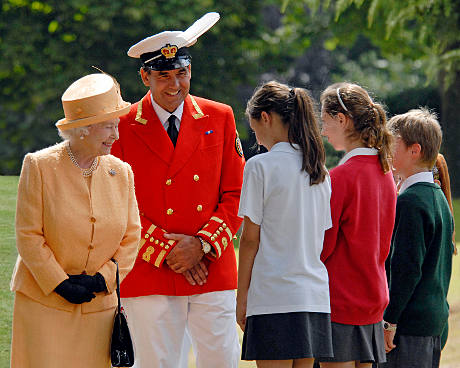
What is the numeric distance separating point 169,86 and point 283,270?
3.86ft

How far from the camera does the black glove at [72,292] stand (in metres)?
3.49

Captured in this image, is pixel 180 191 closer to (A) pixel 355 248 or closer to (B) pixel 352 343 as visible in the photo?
(A) pixel 355 248

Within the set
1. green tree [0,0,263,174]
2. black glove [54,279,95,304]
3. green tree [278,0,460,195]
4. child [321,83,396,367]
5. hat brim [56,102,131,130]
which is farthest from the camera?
green tree [0,0,263,174]

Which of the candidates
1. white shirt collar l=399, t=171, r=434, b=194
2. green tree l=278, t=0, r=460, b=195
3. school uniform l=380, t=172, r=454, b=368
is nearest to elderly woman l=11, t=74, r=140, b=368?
school uniform l=380, t=172, r=454, b=368

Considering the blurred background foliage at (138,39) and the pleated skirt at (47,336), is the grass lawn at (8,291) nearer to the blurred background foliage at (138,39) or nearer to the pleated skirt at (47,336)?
the pleated skirt at (47,336)

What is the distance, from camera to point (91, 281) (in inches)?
141

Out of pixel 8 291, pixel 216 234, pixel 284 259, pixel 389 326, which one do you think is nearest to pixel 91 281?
pixel 284 259

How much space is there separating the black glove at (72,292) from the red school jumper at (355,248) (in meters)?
1.14

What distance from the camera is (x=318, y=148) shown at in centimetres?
391

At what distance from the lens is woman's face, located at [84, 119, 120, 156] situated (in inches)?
143

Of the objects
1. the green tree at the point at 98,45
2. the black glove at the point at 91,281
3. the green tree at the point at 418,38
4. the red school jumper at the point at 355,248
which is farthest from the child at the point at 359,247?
the green tree at the point at 98,45

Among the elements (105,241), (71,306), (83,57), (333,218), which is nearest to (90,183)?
(105,241)

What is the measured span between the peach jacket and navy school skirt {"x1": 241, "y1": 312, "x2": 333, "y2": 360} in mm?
608

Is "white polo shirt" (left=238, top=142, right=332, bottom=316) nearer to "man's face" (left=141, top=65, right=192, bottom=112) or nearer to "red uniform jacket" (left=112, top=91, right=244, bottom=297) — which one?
"red uniform jacket" (left=112, top=91, right=244, bottom=297)
